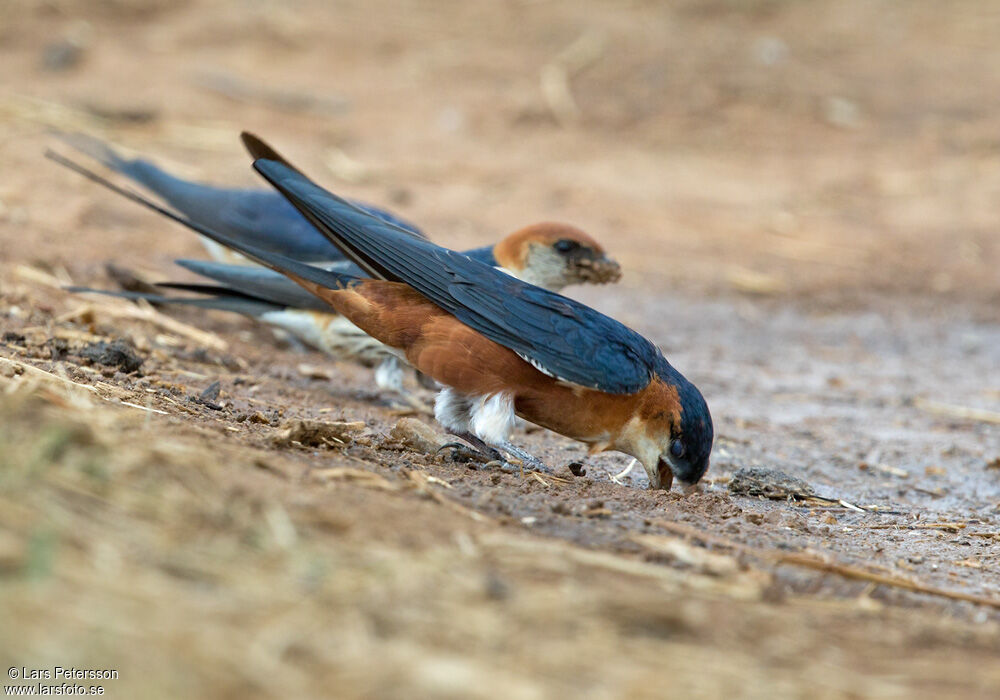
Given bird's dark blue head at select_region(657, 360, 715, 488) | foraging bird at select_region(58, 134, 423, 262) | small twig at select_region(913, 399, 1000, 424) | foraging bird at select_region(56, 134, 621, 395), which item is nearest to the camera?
bird's dark blue head at select_region(657, 360, 715, 488)

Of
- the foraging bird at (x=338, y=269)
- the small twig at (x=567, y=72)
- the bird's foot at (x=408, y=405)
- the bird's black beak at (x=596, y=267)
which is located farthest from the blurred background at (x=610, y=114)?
the bird's foot at (x=408, y=405)

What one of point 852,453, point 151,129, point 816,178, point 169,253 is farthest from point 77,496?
point 816,178

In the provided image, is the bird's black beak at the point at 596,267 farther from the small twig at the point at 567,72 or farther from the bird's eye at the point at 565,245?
the small twig at the point at 567,72

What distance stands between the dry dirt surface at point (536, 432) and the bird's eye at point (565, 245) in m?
1.20

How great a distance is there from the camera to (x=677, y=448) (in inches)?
187

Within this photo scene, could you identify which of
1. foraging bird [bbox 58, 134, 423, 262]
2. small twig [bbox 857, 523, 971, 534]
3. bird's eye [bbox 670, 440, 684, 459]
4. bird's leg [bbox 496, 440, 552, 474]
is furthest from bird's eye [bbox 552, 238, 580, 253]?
small twig [bbox 857, 523, 971, 534]

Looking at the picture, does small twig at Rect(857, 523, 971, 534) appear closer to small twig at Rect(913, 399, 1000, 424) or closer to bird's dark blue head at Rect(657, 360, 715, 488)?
bird's dark blue head at Rect(657, 360, 715, 488)

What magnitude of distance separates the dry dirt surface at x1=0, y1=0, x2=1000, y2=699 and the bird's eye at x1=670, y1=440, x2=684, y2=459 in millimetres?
363

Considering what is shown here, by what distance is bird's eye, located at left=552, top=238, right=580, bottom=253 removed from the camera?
6469mm

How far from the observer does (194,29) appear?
14320 mm

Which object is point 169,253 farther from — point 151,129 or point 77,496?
point 77,496

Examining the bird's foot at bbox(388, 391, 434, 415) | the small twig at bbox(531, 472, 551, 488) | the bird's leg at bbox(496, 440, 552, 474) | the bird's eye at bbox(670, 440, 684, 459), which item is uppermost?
the bird's eye at bbox(670, 440, 684, 459)

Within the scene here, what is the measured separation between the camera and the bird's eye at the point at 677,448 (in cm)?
475

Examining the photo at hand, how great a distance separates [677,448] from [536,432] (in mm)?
1411
